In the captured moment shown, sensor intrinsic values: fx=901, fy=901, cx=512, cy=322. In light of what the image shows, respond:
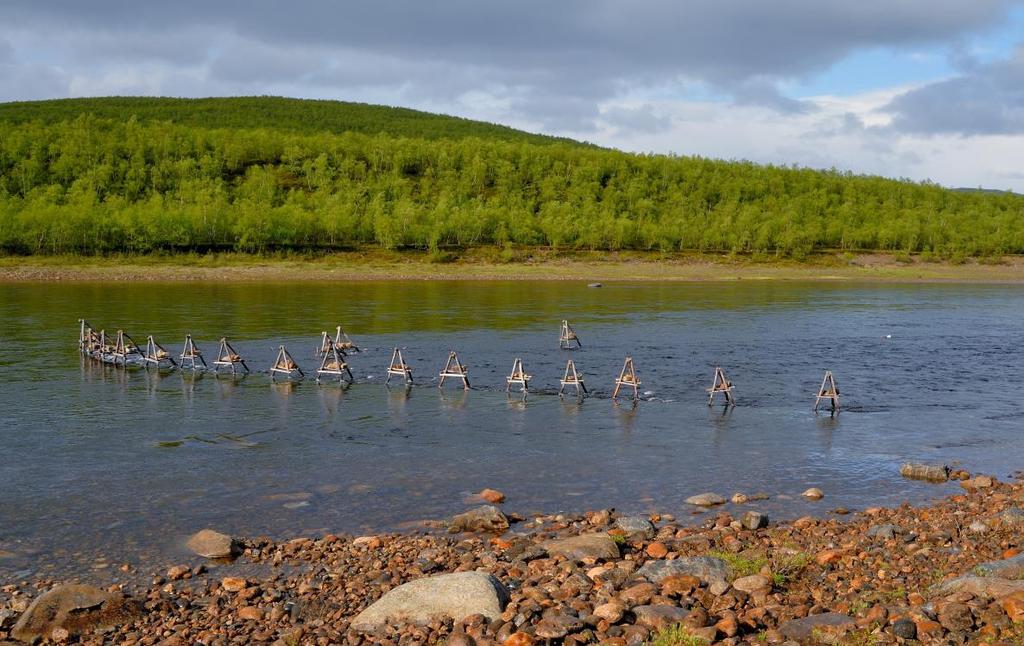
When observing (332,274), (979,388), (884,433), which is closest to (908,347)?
(979,388)

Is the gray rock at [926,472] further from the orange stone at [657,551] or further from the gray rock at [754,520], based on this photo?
the orange stone at [657,551]

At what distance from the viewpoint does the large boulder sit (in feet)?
48.4

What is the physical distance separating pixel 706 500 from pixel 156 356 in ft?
114

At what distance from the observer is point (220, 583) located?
56.2 feet

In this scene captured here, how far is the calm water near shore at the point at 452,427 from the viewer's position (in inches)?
908

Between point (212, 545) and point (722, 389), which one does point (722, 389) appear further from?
point (212, 545)

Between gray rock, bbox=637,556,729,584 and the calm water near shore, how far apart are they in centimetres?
560

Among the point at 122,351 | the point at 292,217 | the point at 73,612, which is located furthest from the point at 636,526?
the point at 292,217

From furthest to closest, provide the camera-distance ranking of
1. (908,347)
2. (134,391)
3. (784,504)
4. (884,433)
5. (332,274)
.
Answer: (332,274) < (908,347) < (134,391) < (884,433) < (784,504)

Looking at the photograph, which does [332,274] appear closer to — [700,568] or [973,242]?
[700,568]

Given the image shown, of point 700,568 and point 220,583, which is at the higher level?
point 700,568

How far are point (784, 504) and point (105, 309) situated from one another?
217 ft

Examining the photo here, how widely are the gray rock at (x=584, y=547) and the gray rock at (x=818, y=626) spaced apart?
4.88 meters

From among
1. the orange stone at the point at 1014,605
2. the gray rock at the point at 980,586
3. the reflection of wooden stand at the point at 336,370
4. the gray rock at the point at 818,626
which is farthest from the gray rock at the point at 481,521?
the reflection of wooden stand at the point at 336,370
